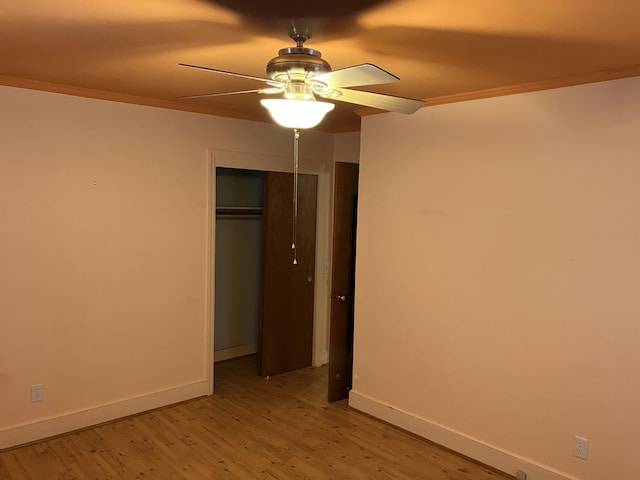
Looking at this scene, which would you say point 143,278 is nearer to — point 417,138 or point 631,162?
point 417,138

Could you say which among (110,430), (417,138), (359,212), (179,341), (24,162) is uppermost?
(417,138)

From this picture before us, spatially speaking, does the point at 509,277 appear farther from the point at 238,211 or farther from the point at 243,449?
the point at 238,211

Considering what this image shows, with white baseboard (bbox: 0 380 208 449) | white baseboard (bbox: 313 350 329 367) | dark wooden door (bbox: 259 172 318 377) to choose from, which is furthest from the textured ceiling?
white baseboard (bbox: 313 350 329 367)

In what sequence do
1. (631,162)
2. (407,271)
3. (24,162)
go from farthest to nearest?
(407,271), (24,162), (631,162)

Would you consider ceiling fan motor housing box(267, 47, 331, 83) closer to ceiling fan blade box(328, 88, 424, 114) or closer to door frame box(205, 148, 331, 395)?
ceiling fan blade box(328, 88, 424, 114)

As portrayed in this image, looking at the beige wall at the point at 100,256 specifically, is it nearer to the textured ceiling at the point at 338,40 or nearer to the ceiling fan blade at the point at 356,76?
the textured ceiling at the point at 338,40

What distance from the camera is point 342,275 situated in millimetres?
4500

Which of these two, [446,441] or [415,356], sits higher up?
[415,356]

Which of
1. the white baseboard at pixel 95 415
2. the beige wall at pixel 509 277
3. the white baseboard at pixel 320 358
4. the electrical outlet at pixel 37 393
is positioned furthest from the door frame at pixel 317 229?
the electrical outlet at pixel 37 393

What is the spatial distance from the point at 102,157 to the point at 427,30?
8.77 ft

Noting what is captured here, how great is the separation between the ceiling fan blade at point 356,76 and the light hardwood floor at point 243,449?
98.6 inches

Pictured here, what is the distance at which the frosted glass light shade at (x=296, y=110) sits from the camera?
194 centimetres

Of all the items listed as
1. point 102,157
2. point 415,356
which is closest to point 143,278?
point 102,157

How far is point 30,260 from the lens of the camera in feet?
11.7
